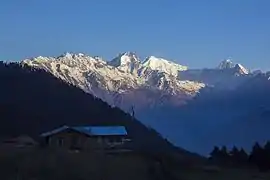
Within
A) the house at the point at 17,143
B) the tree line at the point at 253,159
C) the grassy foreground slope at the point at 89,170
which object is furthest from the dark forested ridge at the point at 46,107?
the grassy foreground slope at the point at 89,170

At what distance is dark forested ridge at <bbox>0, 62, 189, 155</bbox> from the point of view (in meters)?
114

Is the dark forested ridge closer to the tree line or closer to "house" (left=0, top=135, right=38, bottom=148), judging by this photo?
"house" (left=0, top=135, right=38, bottom=148)

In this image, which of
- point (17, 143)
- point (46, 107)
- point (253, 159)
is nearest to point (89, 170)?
point (253, 159)

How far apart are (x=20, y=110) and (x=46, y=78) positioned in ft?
150

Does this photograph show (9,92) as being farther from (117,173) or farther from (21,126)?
(117,173)

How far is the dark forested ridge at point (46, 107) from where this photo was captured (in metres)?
114

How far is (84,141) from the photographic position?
70.2 m

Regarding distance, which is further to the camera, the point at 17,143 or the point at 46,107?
the point at 46,107

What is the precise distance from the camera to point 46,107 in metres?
134

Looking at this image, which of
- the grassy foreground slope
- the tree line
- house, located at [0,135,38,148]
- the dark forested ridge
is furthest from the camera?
the dark forested ridge

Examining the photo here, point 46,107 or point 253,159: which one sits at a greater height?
point 46,107

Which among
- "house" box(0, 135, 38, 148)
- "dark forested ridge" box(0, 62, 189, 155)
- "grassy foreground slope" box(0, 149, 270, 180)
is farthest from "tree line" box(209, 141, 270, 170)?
"dark forested ridge" box(0, 62, 189, 155)

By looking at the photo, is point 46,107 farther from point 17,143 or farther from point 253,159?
point 253,159

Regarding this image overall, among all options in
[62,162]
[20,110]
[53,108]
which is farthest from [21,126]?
[62,162]
